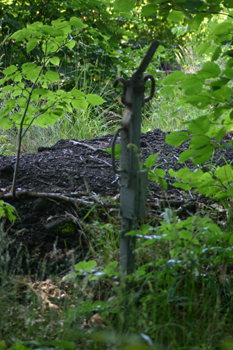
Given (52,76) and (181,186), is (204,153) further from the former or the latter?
(52,76)

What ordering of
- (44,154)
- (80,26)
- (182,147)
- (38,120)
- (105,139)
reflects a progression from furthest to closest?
(105,139) < (182,147) < (44,154) < (38,120) < (80,26)

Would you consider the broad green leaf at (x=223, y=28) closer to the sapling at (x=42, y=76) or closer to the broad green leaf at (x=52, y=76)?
the sapling at (x=42, y=76)

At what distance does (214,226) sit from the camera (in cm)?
138

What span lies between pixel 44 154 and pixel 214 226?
1.98m

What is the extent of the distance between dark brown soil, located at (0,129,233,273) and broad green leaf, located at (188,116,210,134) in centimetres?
29

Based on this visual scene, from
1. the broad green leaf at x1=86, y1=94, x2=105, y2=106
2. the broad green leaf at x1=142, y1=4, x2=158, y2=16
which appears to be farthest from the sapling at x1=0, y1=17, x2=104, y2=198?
the broad green leaf at x1=142, y1=4, x2=158, y2=16

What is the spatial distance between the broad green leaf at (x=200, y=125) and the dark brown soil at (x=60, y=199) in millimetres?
287

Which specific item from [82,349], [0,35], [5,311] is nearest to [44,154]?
[5,311]

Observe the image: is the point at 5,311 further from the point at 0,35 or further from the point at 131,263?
the point at 0,35

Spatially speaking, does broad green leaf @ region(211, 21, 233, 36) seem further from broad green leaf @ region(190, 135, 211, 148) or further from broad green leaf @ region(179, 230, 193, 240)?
broad green leaf @ region(179, 230, 193, 240)

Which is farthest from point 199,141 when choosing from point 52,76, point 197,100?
point 52,76

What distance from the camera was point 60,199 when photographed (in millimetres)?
2076

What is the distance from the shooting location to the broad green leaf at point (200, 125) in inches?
57.7

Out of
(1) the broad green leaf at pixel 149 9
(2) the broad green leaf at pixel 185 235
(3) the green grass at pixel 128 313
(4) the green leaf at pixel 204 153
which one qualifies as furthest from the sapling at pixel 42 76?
(2) the broad green leaf at pixel 185 235
